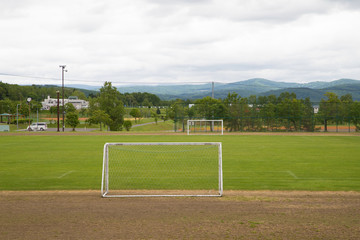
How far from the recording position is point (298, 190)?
35.6 ft

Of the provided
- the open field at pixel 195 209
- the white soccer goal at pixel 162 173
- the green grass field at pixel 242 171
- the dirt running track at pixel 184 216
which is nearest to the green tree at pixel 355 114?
the green grass field at pixel 242 171

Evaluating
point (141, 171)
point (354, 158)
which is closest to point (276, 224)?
point (141, 171)

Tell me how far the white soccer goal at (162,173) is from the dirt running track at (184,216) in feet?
2.76

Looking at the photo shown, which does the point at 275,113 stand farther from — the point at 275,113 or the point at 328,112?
the point at 328,112

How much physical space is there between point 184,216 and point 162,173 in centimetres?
587

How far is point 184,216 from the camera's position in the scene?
8047mm

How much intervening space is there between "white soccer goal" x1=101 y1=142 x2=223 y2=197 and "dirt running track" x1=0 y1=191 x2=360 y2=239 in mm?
841

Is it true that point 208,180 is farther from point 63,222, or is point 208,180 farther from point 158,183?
point 63,222

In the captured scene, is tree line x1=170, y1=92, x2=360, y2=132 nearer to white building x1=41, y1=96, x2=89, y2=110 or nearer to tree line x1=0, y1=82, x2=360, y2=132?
tree line x1=0, y1=82, x2=360, y2=132

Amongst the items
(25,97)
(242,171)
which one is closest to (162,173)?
(242,171)

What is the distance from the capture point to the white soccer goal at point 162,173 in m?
10.6

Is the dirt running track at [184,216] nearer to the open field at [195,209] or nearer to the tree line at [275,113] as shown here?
the open field at [195,209]

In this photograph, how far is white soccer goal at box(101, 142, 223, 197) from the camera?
34.7ft

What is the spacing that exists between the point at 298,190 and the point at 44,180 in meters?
9.19
